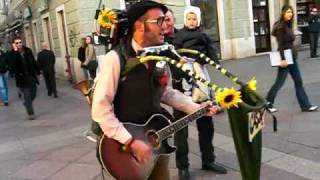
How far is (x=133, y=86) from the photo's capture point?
9.25 feet

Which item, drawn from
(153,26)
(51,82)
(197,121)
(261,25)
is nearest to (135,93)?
(153,26)

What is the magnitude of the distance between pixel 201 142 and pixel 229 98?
2.41 meters

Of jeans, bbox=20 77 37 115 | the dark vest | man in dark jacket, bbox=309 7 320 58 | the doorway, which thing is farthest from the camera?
the doorway

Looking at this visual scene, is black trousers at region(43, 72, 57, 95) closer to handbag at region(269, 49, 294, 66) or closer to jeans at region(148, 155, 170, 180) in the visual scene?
handbag at region(269, 49, 294, 66)

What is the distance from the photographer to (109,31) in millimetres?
2951

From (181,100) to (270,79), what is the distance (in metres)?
8.54

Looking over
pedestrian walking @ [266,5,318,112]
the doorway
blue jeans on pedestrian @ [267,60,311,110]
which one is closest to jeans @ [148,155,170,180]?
pedestrian walking @ [266,5,318,112]

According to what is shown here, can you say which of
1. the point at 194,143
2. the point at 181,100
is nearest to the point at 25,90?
the point at 194,143

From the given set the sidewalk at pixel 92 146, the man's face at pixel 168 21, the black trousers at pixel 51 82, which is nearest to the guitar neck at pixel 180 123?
the man's face at pixel 168 21

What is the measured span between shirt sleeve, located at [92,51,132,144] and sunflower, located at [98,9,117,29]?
0.27 meters

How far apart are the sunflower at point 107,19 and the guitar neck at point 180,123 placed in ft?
2.37

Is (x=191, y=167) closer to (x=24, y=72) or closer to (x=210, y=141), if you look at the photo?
(x=210, y=141)

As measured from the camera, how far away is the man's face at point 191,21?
4824mm

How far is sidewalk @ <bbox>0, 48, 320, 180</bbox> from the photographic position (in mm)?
4914
